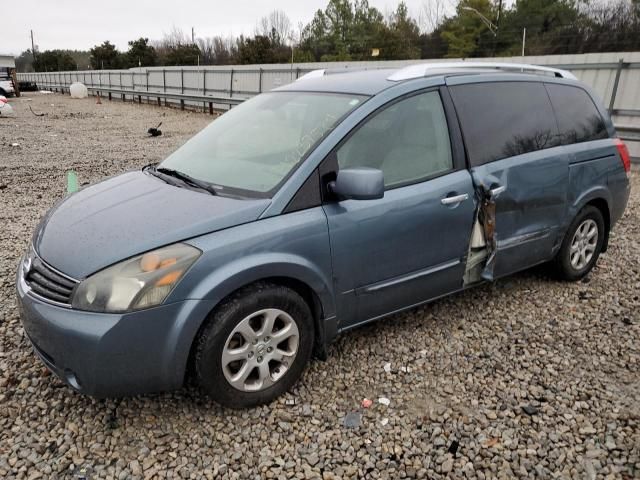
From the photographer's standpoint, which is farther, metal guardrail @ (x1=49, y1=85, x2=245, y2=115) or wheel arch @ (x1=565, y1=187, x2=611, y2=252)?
metal guardrail @ (x1=49, y1=85, x2=245, y2=115)

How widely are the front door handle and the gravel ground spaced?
0.96 meters

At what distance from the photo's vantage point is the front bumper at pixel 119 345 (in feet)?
7.36

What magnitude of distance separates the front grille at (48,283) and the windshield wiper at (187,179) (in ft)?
2.80

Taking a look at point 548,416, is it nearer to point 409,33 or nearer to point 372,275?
point 372,275

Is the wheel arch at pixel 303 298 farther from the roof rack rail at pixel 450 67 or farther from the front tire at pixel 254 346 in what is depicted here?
the roof rack rail at pixel 450 67

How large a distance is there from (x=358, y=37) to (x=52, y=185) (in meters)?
48.6

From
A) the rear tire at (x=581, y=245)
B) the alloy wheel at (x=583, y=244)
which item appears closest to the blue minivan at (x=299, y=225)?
the rear tire at (x=581, y=245)

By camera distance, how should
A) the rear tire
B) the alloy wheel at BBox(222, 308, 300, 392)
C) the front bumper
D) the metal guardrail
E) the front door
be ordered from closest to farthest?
the front bumper → the alloy wheel at BBox(222, 308, 300, 392) → the front door → the rear tire → the metal guardrail

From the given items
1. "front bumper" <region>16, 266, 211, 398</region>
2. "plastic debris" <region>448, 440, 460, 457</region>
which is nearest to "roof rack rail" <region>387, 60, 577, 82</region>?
"front bumper" <region>16, 266, 211, 398</region>

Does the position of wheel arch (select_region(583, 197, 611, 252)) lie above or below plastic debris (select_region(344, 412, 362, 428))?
above

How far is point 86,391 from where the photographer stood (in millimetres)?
2346

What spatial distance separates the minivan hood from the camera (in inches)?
93.7

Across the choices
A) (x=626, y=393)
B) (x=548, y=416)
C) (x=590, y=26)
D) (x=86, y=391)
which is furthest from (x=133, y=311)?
(x=590, y=26)

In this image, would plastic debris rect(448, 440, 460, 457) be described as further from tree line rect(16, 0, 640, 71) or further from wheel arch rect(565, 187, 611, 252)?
tree line rect(16, 0, 640, 71)
